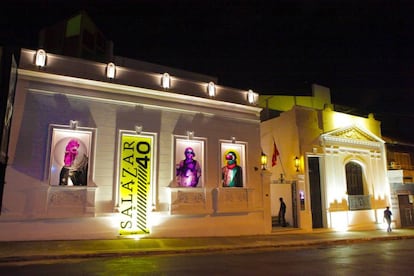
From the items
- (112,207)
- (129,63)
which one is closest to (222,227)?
(112,207)

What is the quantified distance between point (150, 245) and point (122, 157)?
152 inches

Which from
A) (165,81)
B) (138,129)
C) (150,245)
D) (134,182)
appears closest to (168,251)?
(150,245)

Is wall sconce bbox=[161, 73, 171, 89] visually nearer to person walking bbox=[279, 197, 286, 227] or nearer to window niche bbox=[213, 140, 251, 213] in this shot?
window niche bbox=[213, 140, 251, 213]

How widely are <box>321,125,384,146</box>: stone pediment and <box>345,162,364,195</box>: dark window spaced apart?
1.57 m

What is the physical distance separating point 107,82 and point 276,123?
11075mm

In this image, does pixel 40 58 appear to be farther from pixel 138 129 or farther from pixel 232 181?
pixel 232 181

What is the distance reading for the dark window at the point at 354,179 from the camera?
66.5 feet

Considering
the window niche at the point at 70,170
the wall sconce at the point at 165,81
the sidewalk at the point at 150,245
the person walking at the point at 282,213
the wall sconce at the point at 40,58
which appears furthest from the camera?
the person walking at the point at 282,213

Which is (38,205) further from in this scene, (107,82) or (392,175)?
(392,175)

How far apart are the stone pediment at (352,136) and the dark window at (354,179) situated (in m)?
1.57

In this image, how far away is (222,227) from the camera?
49.2 ft

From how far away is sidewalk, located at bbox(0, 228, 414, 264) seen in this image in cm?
966

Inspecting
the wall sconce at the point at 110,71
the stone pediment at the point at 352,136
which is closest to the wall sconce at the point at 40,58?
the wall sconce at the point at 110,71

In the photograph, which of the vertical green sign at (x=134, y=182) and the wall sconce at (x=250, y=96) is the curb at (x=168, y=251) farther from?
the wall sconce at (x=250, y=96)
